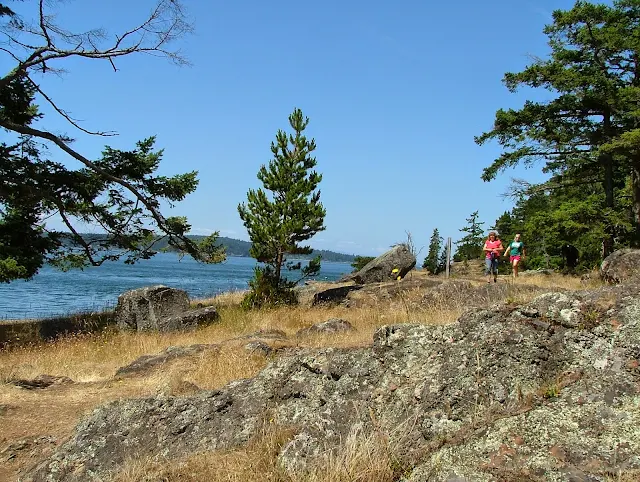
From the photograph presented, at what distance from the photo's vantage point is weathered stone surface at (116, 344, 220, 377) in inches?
318

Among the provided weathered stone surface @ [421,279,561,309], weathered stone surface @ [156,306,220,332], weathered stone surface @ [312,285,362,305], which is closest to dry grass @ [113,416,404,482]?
weathered stone surface @ [421,279,561,309]

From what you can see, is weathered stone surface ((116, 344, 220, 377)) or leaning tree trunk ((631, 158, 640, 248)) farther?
leaning tree trunk ((631, 158, 640, 248))

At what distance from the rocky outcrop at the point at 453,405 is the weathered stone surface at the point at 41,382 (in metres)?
4.50

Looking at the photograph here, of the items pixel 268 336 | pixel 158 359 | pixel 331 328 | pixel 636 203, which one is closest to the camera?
pixel 158 359

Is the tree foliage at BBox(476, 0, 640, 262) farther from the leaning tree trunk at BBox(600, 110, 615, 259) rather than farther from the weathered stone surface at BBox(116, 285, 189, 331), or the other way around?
the weathered stone surface at BBox(116, 285, 189, 331)

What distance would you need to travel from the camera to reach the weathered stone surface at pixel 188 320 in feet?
46.0

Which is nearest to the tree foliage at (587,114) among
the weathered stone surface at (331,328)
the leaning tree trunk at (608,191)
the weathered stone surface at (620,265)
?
the leaning tree trunk at (608,191)

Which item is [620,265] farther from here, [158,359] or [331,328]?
[158,359]

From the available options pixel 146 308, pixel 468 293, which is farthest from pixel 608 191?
pixel 146 308

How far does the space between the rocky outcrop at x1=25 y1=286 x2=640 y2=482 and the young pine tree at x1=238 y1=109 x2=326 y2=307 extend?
13940mm

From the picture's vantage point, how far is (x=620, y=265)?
14.6m

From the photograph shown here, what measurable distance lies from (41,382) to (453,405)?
22.8ft

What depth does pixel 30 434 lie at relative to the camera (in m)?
5.22

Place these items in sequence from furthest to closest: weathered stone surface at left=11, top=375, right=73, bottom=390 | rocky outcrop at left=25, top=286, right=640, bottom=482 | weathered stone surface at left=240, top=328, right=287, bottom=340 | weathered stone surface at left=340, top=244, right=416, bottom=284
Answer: weathered stone surface at left=340, top=244, right=416, bottom=284 < weathered stone surface at left=240, top=328, right=287, bottom=340 < weathered stone surface at left=11, top=375, right=73, bottom=390 < rocky outcrop at left=25, top=286, right=640, bottom=482
